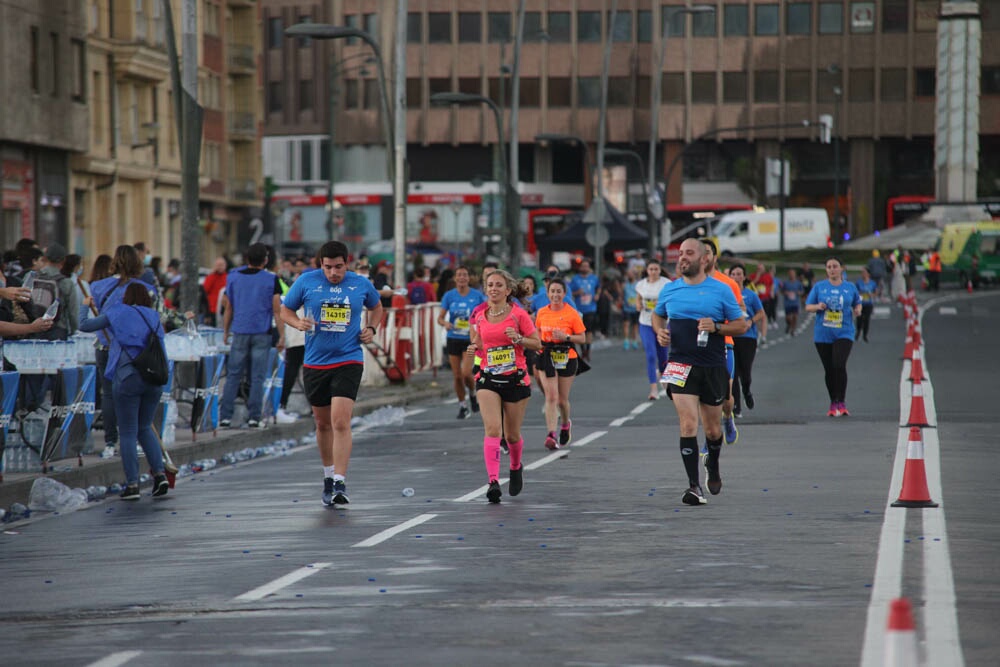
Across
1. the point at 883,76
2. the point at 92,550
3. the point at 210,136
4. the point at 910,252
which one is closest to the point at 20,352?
the point at 92,550

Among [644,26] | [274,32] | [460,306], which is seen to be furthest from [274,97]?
[460,306]

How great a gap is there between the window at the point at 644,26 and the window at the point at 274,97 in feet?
62.9

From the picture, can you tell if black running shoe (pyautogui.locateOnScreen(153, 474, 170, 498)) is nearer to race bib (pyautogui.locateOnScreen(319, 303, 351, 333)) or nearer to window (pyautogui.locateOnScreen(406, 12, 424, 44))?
race bib (pyautogui.locateOnScreen(319, 303, 351, 333))

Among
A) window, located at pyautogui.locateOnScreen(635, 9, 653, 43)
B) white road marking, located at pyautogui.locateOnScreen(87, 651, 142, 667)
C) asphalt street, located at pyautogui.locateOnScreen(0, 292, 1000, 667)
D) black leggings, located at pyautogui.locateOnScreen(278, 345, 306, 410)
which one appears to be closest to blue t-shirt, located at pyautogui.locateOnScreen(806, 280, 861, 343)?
asphalt street, located at pyautogui.locateOnScreen(0, 292, 1000, 667)

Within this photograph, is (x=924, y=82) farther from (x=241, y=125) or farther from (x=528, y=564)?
(x=528, y=564)

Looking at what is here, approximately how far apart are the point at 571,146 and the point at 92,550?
3832 inches

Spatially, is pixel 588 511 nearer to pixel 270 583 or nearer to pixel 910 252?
pixel 270 583

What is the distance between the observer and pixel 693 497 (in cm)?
1350

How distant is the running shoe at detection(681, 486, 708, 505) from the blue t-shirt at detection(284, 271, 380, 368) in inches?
92.8

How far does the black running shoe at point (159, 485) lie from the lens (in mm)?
15352

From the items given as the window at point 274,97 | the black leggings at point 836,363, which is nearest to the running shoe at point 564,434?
the black leggings at point 836,363

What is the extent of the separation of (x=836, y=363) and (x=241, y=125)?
5569 cm

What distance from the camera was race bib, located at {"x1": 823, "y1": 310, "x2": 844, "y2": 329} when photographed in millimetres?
22609

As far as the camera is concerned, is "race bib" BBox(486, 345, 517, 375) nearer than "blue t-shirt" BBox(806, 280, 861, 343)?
Yes
